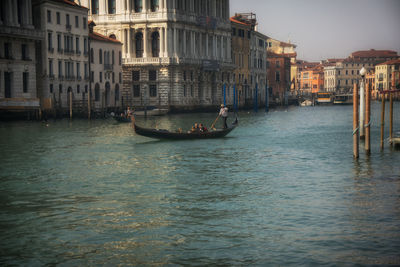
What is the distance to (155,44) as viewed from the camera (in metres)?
60.5

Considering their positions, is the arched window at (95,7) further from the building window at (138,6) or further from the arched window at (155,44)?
the arched window at (155,44)

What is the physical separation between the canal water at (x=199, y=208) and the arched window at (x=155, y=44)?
127 feet

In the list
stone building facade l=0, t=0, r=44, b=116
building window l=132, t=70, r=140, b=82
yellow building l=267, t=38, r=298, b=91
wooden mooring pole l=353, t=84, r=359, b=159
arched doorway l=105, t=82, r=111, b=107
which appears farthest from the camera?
yellow building l=267, t=38, r=298, b=91

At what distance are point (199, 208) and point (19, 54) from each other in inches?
1346

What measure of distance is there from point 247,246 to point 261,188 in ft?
16.2

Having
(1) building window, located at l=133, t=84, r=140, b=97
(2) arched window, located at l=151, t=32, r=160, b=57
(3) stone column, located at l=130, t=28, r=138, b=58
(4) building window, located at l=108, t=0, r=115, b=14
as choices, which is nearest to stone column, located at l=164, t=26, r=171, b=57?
(2) arched window, located at l=151, t=32, r=160, b=57

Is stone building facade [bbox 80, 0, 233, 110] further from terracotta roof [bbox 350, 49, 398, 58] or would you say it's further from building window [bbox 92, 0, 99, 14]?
terracotta roof [bbox 350, 49, 398, 58]

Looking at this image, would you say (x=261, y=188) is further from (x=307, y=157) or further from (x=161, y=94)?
(x=161, y=94)

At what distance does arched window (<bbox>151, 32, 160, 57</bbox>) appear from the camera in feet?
197

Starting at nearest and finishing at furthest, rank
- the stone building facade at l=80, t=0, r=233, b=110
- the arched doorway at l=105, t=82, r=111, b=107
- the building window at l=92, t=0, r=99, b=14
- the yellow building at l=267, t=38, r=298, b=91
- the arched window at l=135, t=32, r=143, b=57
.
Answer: the arched doorway at l=105, t=82, r=111, b=107 → the stone building facade at l=80, t=0, r=233, b=110 → the arched window at l=135, t=32, r=143, b=57 → the building window at l=92, t=0, r=99, b=14 → the yellow building at l=267, t=38, r=298, b=91

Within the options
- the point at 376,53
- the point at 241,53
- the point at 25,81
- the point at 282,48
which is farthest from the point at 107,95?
the point at 376,53

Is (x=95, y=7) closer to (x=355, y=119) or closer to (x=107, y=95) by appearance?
(x=107, y=95)

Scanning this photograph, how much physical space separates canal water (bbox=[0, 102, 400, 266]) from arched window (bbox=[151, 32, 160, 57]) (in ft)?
127

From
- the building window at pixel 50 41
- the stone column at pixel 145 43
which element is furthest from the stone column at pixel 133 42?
the building window at pixel 50 41
